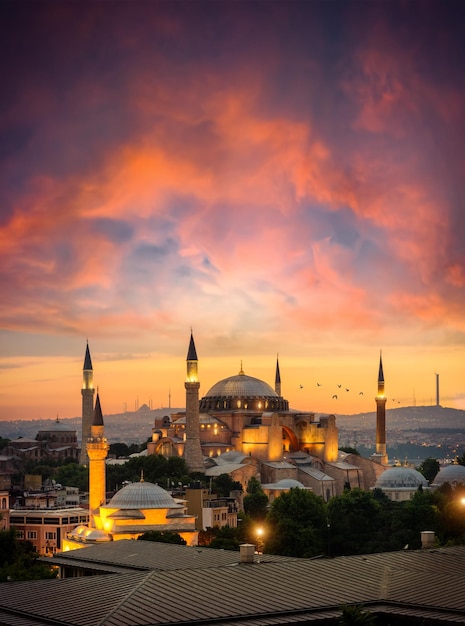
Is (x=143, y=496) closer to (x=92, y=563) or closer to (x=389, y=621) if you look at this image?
(x=92, y=563)

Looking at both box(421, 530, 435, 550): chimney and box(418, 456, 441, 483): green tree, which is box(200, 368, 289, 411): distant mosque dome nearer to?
box(418, 456, 441, 483): green tree

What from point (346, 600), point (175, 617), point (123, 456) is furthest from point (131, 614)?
point (123, 456)

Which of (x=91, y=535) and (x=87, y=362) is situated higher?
(x=87, y=362)

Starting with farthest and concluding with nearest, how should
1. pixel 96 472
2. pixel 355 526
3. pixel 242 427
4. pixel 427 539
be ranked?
pixel 242 427 < pixel 96 472 < pixel 355 526 < pixel 427 539

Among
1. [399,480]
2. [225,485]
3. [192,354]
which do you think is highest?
[192,354]

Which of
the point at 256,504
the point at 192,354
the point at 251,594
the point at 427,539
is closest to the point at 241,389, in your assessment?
the point at 192,354

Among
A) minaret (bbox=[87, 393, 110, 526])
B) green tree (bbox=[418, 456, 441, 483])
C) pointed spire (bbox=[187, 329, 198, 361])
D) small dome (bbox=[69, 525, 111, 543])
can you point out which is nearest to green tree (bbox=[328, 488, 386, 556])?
small dome (bbox=[69, 525, 111, 543])

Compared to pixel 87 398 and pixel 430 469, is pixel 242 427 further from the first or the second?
pixel 430 469
